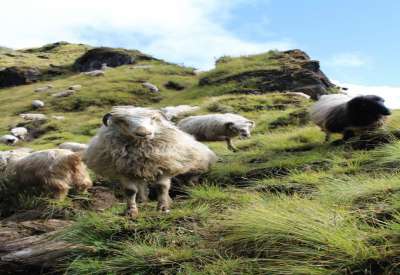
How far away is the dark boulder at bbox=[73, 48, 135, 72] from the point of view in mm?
45312

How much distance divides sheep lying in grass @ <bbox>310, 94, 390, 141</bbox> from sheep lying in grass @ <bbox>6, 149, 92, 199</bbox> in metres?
4.33

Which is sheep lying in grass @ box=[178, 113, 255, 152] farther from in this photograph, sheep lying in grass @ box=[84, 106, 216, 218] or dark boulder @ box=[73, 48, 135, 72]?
dark boulder @ box=[73, 48, 135, 72]

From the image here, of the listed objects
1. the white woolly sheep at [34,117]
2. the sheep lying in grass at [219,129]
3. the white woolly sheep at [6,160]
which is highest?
the sheep lying in grass at [219,129]

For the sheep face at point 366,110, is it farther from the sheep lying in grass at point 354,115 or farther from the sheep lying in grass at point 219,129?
the sheep lying in grass at point 219,129

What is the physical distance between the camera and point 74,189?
829 centimetres

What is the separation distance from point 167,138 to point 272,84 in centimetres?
1765

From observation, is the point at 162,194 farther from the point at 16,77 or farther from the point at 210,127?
the point at 16,77

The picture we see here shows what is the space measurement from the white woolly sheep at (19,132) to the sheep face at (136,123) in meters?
18.1

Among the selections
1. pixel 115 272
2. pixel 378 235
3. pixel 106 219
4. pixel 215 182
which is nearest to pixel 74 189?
pixel 215 182

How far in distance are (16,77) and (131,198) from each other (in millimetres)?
39720

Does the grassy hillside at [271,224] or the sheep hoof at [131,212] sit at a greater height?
the grassy hillside at [271,224]

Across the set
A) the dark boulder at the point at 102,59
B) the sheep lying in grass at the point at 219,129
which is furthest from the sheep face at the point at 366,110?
the dark boulder at the point at 102,59

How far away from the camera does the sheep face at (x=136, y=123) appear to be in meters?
5.90

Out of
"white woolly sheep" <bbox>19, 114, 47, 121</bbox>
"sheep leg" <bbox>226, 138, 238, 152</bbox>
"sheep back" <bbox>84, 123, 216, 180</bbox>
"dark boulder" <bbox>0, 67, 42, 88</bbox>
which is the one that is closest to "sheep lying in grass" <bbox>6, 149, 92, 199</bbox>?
"sheep back" <bbox>84, 123, 216, 180</bbox>
